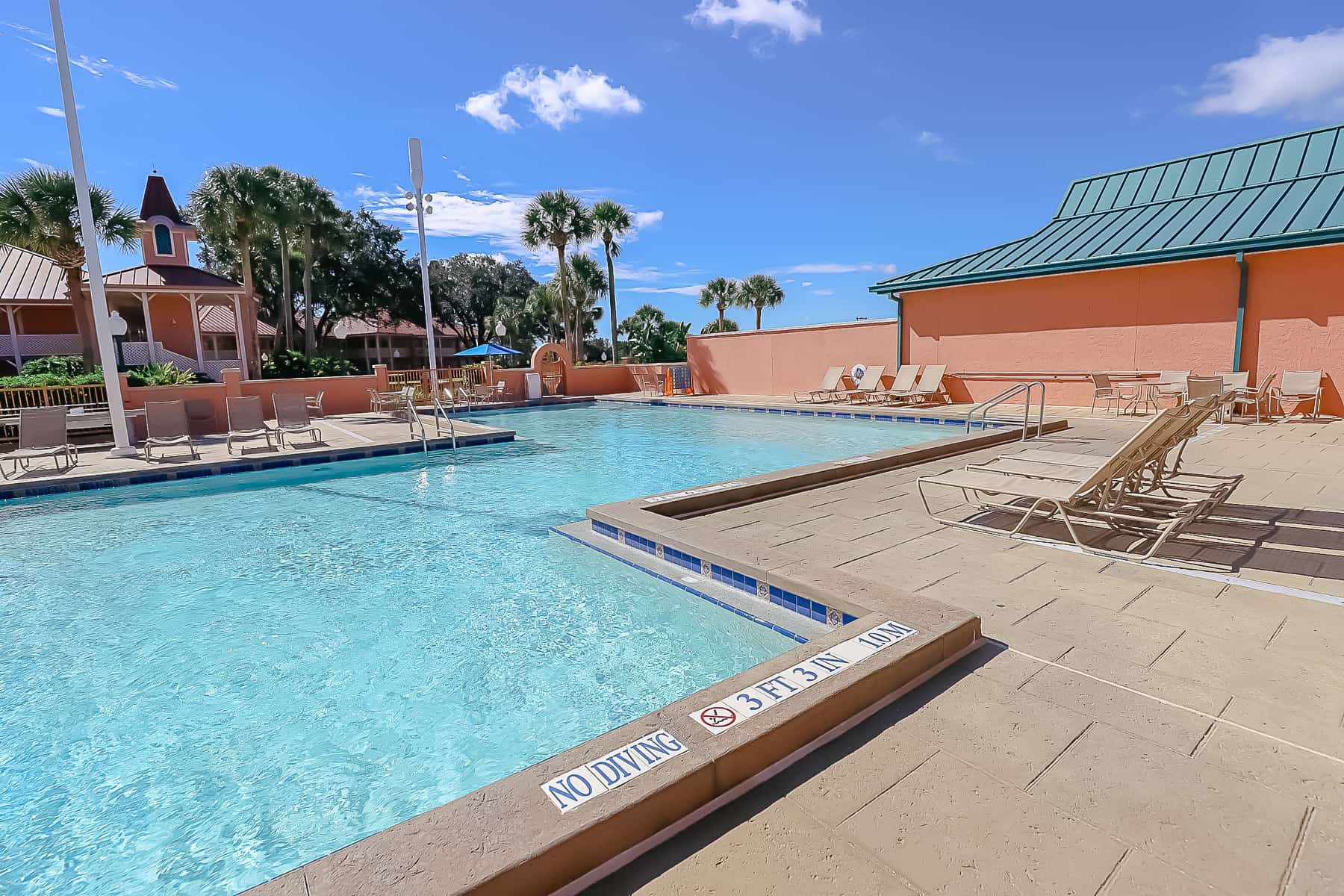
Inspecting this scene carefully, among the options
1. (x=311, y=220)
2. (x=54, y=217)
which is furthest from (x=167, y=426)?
(x=311, y=220)

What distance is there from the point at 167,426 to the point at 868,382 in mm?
13631

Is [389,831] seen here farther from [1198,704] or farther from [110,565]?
[110,565]

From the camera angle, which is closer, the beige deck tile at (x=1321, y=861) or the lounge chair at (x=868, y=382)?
the beige deck tile at (x=1321, y=861)

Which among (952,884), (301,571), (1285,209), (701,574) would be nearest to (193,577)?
(301,571)

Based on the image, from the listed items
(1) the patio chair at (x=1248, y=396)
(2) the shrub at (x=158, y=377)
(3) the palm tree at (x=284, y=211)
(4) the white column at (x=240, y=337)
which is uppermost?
(3) the palm tree at (x=284, y=211)

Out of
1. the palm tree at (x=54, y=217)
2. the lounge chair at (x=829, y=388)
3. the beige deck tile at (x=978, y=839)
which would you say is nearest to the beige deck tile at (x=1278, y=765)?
the beige deck tile at (x=978, y=839)

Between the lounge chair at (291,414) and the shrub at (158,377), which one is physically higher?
the shrub at (158,377)

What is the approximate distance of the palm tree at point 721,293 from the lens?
36.4 m

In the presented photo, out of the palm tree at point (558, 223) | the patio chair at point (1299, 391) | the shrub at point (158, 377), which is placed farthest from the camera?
the palm tree at point (558, 223)

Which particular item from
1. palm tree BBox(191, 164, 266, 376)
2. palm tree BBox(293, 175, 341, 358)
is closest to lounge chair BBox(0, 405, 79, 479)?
palm tree BBox(191, 164, 266, 376)

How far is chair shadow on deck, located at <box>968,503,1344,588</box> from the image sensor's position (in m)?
3.45

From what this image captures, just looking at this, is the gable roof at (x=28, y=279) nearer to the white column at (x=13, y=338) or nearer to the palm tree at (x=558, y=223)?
the white column at (x=13, y=338)

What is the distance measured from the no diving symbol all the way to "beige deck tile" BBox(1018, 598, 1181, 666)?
5.26 feet

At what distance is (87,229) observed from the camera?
8477 mm
